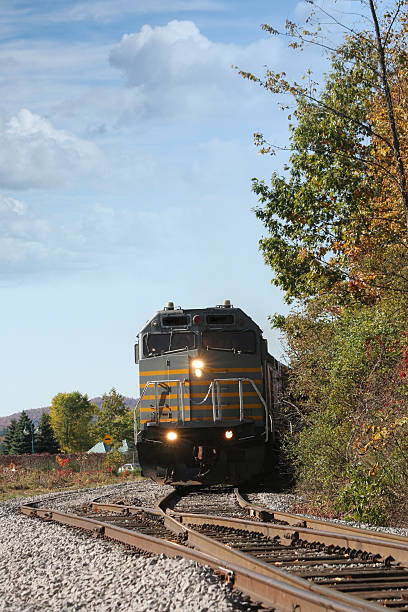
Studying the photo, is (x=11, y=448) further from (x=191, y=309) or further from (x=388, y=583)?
(x=388, y=583)

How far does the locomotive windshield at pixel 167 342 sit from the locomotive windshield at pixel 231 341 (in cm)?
33

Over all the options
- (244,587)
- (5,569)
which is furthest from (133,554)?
(244,587)

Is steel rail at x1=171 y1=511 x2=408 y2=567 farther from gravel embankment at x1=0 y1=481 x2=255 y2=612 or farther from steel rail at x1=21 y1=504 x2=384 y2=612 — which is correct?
gravel embankment at x1=0 y1=481 x2=255 y2=612

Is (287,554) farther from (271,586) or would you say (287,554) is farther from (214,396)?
(214,396)

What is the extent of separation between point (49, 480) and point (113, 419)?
6452 cm

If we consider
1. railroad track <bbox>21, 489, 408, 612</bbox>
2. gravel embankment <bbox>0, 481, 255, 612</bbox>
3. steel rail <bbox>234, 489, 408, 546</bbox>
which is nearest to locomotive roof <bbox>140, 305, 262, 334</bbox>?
steel rail <bbox>234, 489, 408, 546</bbox>

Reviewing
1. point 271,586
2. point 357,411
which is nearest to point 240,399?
point 357,411

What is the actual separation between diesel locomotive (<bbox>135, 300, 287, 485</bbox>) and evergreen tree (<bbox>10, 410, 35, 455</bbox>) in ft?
220

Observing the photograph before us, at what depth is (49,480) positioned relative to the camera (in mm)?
22562

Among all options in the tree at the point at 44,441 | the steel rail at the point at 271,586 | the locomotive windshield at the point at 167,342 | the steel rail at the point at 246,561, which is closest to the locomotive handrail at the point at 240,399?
the locomotive windshield at the point at 167,342

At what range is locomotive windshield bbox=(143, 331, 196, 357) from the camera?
14675 millimetres

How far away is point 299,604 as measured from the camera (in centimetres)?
427

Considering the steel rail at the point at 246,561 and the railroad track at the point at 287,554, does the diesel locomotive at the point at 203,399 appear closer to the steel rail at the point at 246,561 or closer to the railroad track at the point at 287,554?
the railroad track at the point at 287,554

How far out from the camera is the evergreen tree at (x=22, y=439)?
79.3 meters
